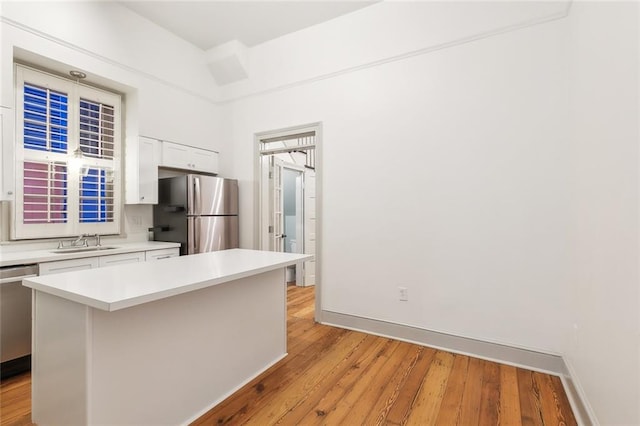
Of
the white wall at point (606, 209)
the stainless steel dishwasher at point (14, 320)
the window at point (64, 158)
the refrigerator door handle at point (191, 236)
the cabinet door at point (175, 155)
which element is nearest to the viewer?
the white wall at point (606, 209)

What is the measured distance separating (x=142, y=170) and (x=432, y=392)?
359 cm

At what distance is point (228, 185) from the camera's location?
3988 mm

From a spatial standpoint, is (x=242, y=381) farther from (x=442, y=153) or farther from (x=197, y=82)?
(x=197, y=82)

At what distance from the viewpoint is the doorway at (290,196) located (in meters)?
3.80

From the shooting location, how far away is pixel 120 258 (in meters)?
2.95

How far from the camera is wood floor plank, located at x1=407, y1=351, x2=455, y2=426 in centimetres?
181

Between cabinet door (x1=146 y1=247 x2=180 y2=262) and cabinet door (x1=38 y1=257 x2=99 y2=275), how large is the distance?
0.54m

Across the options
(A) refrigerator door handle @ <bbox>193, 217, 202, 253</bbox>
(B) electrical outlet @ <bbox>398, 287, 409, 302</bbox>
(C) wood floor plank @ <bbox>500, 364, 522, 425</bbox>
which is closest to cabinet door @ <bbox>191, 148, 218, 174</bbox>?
(A) refrigerator door handle @ <bbox>193, 217, 202, 253</bbox>

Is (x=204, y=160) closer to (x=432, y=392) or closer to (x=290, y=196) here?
(x=290, y=196)

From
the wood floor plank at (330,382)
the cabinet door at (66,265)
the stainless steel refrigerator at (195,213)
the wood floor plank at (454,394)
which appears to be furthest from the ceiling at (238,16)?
the wood floor plank at (454,394)

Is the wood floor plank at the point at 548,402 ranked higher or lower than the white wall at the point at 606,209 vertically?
lower

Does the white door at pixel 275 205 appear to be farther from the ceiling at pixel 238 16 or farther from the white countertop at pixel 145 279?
the white countertop at pixel 145 279

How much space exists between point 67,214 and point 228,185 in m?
1.70

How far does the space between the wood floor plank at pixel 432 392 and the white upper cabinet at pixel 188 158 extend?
353 cm
